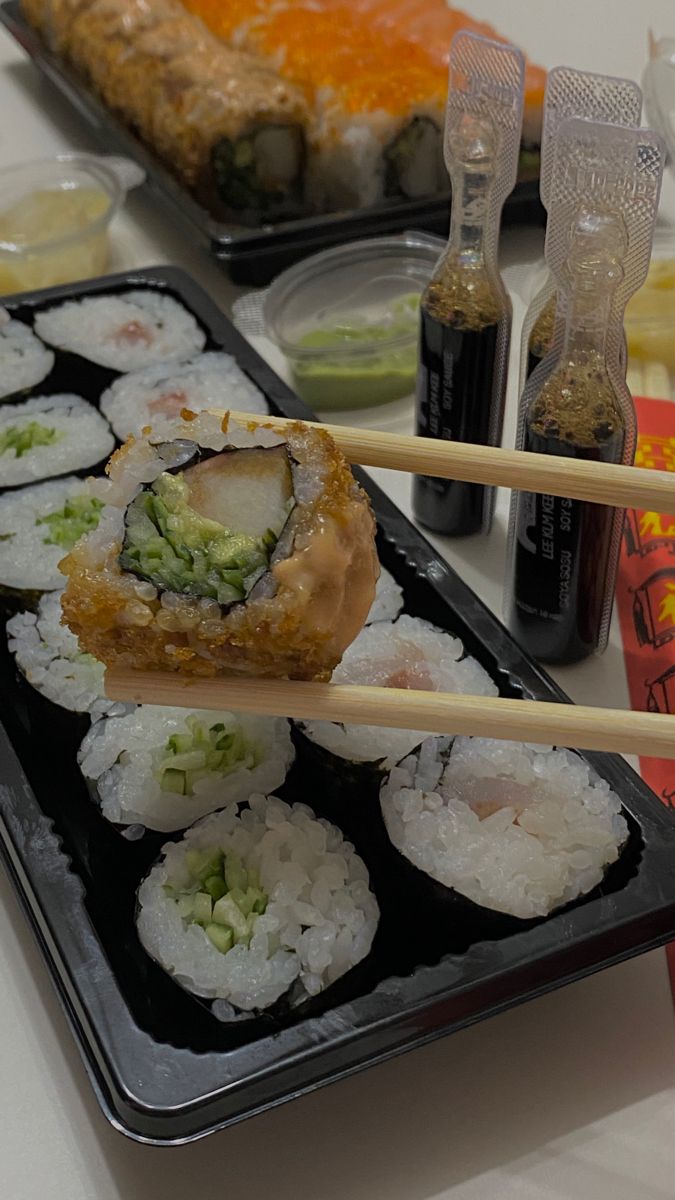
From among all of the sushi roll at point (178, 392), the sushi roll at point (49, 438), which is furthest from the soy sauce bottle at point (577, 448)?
the sushi roll at point (49, 438)

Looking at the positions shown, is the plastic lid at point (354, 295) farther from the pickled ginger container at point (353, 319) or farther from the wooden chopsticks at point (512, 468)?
the wooden chopsticks at point (512, 468)

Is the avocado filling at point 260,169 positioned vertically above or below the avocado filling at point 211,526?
below

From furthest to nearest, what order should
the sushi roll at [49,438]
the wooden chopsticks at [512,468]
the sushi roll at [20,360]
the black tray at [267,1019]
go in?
the sushi roll at [20,360]
the sushi roll at [49,438]
the wooden chopsticks at [512,468]
the black tray at [267,1019]

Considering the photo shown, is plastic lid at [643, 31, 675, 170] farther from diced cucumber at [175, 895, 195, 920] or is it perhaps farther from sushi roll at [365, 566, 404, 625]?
diced cucumber at [175, 895, 195, 920]

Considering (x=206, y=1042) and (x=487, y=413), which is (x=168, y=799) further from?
(x=487, y=413)

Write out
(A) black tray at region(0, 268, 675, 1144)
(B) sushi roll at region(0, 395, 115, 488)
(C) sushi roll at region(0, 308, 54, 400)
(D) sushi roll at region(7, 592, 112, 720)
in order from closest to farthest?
(A) black tray at region(0, 268, 675, 1144) < (D) sushi roll at region(7, 592, 112, 720) < (B) sushi roll at region(0, 395, 115, 488) < (C) sushi roll at region(0, 308, 54, 400)

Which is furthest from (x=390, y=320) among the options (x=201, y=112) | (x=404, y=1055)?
(x=404, y=1055)

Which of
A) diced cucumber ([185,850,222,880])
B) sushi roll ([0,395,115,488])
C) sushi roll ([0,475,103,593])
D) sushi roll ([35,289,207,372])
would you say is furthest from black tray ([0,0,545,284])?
diced cucumber ([185,850,222,880])
